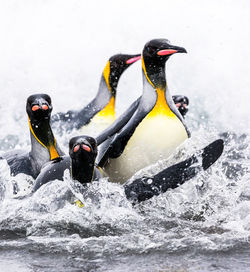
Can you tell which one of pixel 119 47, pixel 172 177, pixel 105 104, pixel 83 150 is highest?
pixel 119 47

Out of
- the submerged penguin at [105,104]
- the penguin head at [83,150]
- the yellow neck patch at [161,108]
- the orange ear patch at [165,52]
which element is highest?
the submerged penguin at [105,104]

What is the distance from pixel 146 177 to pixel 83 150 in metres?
0.62

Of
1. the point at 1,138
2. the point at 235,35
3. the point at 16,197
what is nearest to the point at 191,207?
the point at 16,197

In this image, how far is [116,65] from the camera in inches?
254

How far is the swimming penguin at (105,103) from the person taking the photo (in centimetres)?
640

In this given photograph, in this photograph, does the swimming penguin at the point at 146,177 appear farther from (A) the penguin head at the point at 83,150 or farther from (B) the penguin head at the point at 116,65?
(B) the penguin head at the point at 116,65

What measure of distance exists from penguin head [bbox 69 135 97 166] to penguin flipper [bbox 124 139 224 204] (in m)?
0.43

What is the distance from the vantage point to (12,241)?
358 centimetres

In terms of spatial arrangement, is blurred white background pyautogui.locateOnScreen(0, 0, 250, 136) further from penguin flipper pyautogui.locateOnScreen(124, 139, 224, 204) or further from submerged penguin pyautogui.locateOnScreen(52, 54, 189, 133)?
penguin flipper pyautogui.locateOnScreen(124, 139, 224, 204)

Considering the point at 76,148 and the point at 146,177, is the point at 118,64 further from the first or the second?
the point at 76,148

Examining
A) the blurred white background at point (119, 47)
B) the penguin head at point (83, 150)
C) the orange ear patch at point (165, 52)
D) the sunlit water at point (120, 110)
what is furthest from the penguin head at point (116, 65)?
the blurred white background at point (119, 47)

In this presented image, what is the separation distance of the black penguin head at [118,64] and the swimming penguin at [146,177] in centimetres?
220

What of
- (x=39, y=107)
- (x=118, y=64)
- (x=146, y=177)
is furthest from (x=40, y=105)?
(x=118, y=64)

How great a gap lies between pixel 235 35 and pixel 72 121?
484cm
